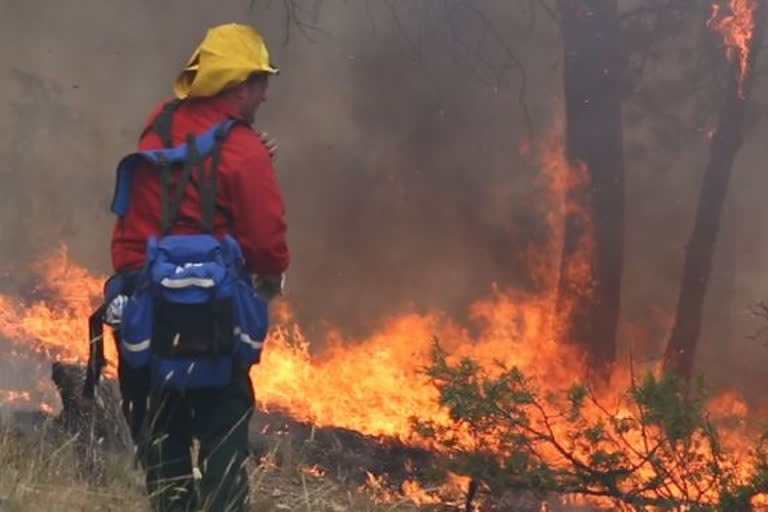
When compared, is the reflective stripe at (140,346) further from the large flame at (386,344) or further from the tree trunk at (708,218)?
the tree trunk at (708,218)

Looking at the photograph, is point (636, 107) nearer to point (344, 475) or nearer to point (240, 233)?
point (344, 475)

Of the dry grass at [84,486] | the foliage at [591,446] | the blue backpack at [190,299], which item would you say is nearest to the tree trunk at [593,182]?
the foliage at [591,446]

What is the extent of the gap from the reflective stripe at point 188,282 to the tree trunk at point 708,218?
680 centimetres

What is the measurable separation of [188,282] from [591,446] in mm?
2959

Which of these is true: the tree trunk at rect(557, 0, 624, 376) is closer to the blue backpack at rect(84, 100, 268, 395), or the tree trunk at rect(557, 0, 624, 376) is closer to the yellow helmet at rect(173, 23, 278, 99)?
the yellow helmet at rect(173, 23, 278, 99)

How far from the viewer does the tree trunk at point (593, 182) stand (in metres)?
9.43

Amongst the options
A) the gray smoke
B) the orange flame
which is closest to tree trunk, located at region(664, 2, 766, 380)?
the orange flame

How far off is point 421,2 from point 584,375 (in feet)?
11.8

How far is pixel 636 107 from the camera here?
962cm

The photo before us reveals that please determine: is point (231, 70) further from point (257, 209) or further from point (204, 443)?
point (204, 443)

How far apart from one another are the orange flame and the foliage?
4674mm

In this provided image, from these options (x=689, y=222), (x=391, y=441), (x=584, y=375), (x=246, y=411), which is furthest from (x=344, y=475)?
(x=689, y=222)

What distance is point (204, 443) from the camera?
331 centimetres

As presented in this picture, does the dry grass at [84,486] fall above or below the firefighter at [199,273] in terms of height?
below
